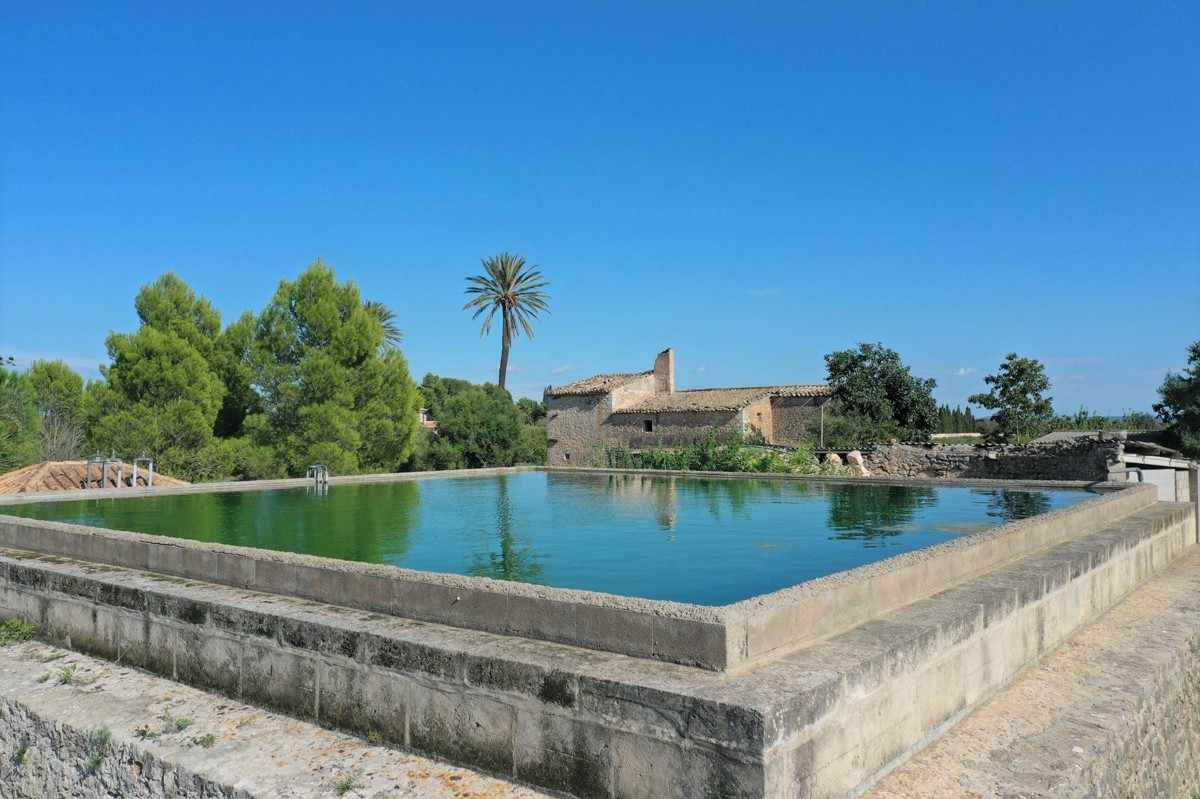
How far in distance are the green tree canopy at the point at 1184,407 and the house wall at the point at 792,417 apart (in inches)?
444

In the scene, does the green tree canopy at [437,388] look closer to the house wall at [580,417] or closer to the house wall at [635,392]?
the house wall at [580,417]

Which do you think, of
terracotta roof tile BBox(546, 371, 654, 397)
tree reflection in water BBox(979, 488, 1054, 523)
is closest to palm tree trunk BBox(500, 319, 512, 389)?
terracotta roof tile BBox(546, 371, 654, 397)

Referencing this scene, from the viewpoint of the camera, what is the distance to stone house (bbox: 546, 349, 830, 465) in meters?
30.4

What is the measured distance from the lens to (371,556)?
7293 mm

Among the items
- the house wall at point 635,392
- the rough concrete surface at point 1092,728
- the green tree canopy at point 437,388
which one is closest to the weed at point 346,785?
the rough concrete surface at point 1092,728

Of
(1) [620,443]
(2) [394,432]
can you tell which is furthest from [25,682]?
(1) [620,443]

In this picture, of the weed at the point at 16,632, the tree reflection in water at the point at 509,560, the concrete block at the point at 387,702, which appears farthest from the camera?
the tree reflection in water at the point at 509,560

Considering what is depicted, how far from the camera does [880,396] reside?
28.7 m

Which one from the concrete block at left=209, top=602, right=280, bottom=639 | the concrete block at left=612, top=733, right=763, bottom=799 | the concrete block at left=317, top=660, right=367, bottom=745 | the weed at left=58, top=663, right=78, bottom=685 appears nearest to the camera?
the concrete block at left=612, top=733, right=763, bottom=799

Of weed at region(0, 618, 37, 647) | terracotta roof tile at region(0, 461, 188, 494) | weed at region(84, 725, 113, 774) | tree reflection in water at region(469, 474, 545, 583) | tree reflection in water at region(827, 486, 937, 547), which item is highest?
terracotta roof tile at region(0, 461, 188, 494)

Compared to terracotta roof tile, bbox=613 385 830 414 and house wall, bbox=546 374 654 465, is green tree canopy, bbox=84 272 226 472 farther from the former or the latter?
terracotta roof tile, bbox=613 385 830 414

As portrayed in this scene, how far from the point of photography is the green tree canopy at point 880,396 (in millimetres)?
28003

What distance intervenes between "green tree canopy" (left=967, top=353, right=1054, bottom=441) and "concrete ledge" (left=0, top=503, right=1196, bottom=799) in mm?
29182

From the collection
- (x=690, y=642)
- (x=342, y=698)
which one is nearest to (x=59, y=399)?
(x=342, y=698)
